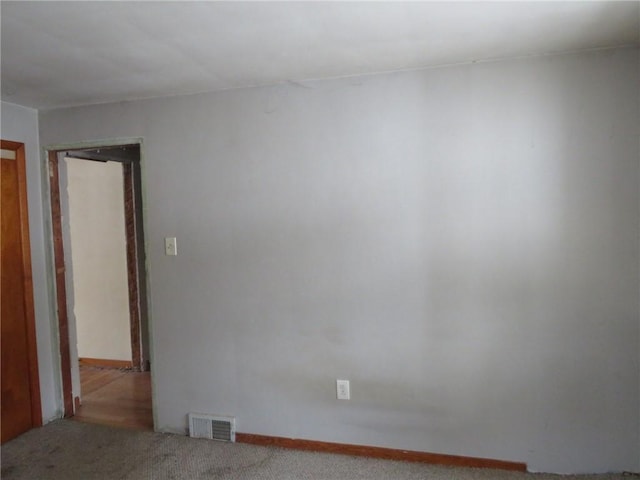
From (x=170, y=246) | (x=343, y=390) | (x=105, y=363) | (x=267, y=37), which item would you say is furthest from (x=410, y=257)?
(x=105, y=363)

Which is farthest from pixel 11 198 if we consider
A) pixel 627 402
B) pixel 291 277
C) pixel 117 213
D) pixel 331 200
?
pixel 627 402

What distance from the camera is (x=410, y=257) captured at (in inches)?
86.3

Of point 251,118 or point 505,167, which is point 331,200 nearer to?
point 251,118

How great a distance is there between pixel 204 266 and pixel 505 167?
1.82 metres

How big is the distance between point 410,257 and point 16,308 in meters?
2.56

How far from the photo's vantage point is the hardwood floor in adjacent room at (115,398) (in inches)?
113

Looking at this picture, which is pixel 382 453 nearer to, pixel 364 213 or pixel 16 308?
pixel 364 213

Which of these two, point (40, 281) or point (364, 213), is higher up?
point (364, 213)

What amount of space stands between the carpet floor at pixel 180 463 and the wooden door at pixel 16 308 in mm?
180

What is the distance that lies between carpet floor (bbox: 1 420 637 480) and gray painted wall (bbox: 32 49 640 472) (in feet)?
0.39

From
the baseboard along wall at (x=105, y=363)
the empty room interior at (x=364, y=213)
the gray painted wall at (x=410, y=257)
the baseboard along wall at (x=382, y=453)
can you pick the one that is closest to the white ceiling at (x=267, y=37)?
the empty room interior at (x=364, y=213)

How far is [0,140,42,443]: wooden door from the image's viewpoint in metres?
2.56

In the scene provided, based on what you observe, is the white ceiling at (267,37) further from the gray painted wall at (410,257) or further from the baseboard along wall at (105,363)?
the baseboard along wall at (105,363)

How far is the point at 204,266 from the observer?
2.51 m
